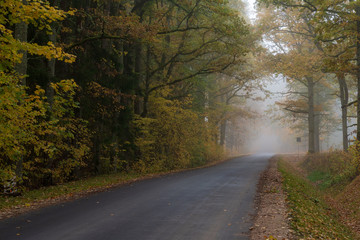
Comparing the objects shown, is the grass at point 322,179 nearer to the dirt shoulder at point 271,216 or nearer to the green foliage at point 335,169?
the green foliage at point 335,169

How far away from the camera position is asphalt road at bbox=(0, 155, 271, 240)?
5.96m

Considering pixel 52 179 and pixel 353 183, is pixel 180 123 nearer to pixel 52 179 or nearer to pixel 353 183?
pixel 52 179

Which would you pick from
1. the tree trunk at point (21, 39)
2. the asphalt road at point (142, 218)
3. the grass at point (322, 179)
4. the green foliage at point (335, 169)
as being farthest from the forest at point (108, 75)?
the asphalt road at point (142, 218)

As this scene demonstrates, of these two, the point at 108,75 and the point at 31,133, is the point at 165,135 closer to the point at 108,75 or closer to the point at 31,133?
the point at 108,75

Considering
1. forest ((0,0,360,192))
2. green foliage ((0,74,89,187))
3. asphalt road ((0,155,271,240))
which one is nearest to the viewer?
asphalt road ((0,155,271,240))

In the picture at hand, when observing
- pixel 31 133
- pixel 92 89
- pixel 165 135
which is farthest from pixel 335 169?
pixel 31 133

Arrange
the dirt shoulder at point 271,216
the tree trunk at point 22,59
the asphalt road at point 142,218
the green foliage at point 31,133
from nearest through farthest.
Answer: the asphalt road at point 142,218 → the dirt shoulder at point 271,216 → the green foliage at point 31,133 → the tree trunk at point 22,59

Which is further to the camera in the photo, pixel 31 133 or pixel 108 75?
pixel 108 75

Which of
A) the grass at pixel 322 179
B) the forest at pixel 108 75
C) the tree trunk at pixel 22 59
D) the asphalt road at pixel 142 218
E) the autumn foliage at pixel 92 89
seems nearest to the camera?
the asphalt road at pixel 142 218

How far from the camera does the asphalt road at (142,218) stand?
596 cm

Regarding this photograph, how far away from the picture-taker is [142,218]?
7.20 metres

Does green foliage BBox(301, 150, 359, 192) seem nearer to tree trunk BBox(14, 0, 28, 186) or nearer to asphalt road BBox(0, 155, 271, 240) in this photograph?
asphalt road BBox(0, 155, 271, 240)

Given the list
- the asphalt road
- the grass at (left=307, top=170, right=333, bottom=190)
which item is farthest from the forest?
the asphalt road

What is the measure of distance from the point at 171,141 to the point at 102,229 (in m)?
15.0
